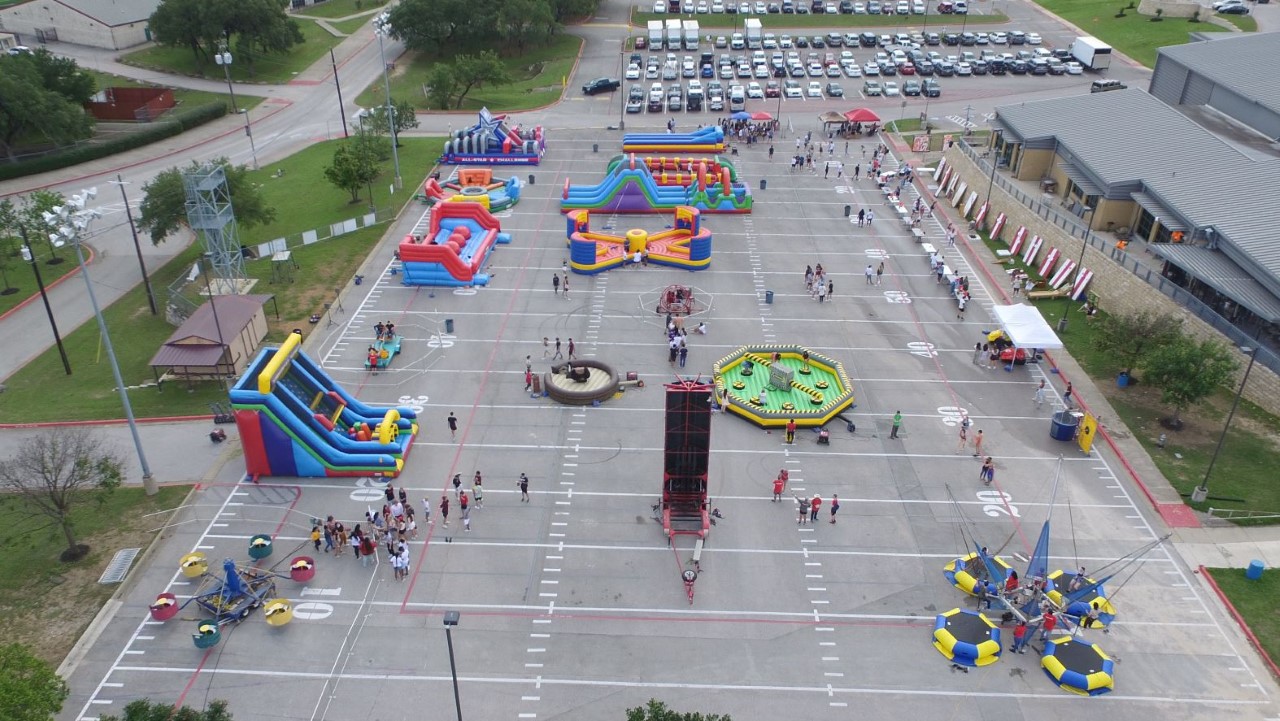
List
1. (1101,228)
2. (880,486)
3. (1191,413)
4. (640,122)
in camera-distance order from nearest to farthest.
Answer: (880,486), (1191,413), (1101,228), (640,122)

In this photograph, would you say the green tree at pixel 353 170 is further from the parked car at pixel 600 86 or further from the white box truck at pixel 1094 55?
the white box truck at pixel 1094 55

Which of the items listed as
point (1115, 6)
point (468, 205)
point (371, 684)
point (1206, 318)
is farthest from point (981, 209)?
point (1115, 6)

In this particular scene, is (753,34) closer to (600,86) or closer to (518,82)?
(600,86)

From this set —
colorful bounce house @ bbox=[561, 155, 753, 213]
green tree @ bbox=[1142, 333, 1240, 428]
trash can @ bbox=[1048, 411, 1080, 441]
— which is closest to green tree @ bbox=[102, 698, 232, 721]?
trash can @ bbox=[1048, 411, 1080, 441]

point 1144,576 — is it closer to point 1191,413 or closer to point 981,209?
point 1191,413

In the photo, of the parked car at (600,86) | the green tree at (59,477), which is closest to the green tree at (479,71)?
the parked car at (600,86)

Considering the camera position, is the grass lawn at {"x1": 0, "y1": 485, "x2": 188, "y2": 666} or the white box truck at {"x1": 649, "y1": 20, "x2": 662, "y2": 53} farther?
the white box truck at {"x1": 649, "y1": 20, "x2": 662, "y2": 53}

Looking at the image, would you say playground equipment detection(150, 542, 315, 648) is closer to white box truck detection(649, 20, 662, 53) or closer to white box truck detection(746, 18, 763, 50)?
white box truck detection(649, 20, 662, 53)
